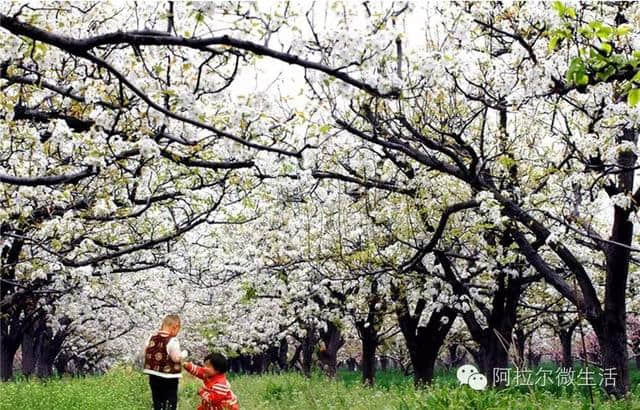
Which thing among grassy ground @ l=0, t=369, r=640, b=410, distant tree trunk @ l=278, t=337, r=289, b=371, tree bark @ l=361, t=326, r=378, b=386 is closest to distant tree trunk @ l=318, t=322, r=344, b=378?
tree bark @ l=361, t=326, r=378, b=386

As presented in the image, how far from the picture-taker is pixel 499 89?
9.57m

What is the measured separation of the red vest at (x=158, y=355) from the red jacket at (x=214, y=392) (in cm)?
65

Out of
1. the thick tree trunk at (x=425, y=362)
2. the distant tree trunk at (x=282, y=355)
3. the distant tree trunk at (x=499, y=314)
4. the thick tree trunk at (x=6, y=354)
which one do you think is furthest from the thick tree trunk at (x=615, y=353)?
the distant tree trunk at (x=282, y=355)

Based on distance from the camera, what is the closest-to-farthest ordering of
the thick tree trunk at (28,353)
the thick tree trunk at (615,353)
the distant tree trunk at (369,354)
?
the thick tree trunk at (615,353) → the distant tree trunk at (369,354) → the thick tree trunk at (28,353)

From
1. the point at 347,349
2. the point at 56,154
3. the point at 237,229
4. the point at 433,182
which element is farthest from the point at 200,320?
the point at 56,154

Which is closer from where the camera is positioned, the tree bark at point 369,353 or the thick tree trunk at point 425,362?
the thick tree trunk at point 425,362

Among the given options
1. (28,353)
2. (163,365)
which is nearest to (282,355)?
(28,353)

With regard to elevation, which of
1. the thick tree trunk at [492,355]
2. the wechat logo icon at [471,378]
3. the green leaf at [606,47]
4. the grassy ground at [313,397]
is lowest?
the grassy ground at [313,397]

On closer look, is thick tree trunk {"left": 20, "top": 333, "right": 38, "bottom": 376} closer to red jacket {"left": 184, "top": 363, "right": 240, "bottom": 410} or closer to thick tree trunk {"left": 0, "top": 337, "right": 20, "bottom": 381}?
thick tree trunk {"left": 0, "top": 337, "right": 20, "bottom": 381}

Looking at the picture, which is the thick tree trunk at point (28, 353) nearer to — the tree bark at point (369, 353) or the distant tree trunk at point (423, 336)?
the tree bark at point (369, 353)

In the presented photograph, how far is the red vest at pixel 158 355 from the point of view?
385 inches

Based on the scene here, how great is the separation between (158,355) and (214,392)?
3.67ft

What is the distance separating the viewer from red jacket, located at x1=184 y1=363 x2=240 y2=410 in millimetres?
9078

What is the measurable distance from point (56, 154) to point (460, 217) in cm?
780
